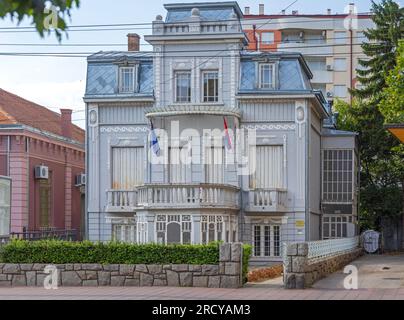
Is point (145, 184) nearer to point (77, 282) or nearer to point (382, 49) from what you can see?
point (77, 282)

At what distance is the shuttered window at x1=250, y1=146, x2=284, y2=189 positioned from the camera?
3425 cm

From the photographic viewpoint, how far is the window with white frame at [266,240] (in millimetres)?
34156

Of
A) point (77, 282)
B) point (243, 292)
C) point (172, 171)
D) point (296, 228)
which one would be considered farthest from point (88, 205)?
point (243, 292)

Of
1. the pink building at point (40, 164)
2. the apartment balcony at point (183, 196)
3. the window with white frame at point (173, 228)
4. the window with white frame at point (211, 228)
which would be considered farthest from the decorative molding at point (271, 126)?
the pink building at point (40, 164)

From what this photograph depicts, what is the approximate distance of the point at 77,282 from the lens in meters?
20.6

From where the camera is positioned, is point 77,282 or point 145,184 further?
point 145,184

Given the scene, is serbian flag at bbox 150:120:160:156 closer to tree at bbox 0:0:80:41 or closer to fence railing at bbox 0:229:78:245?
fence railing at bbox 0:229:78:245

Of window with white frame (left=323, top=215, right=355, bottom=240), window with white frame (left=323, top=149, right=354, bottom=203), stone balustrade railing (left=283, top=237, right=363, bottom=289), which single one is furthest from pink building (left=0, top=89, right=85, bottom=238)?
stone balustrade railing (left=283, top=237, right=363, bottom=289)

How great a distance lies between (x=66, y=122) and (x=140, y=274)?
81.4 feet

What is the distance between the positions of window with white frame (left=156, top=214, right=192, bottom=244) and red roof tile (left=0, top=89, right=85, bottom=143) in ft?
30.7

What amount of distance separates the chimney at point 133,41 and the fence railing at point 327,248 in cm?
1413

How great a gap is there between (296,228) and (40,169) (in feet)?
38.9

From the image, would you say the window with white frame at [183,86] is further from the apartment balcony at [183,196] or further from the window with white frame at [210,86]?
the apartment balcony at [183,196]
